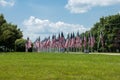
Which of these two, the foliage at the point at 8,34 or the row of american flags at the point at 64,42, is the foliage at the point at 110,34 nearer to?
the row of american flags at the point at 64,42

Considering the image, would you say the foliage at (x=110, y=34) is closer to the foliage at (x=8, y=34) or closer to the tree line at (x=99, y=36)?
the tree line at (x=99, y=36)

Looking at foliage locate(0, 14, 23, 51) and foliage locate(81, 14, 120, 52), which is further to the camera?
foliage locate(81, 14, 120, 52)

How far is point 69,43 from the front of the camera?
132750mm

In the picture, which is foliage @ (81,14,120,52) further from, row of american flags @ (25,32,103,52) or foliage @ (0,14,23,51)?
foliage @ (0,14,23,51)

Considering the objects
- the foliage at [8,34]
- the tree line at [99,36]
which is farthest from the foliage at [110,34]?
the foliage at [8,34]

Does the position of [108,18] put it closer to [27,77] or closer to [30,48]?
[30,48]

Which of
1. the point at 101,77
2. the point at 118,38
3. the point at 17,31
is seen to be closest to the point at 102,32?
the point at 118,38

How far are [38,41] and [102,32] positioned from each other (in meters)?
22.9

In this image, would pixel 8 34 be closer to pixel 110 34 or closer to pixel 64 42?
pixel 64 42

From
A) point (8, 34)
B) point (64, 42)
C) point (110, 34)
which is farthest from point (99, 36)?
point (8, 34)

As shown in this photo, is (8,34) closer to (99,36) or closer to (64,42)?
(64,42)

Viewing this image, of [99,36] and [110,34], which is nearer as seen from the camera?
[99,36]

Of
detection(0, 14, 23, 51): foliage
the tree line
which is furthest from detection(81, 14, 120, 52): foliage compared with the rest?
detection(0, 14, 23, 51): foliage

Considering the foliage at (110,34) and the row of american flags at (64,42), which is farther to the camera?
the foliage at (110,34)
